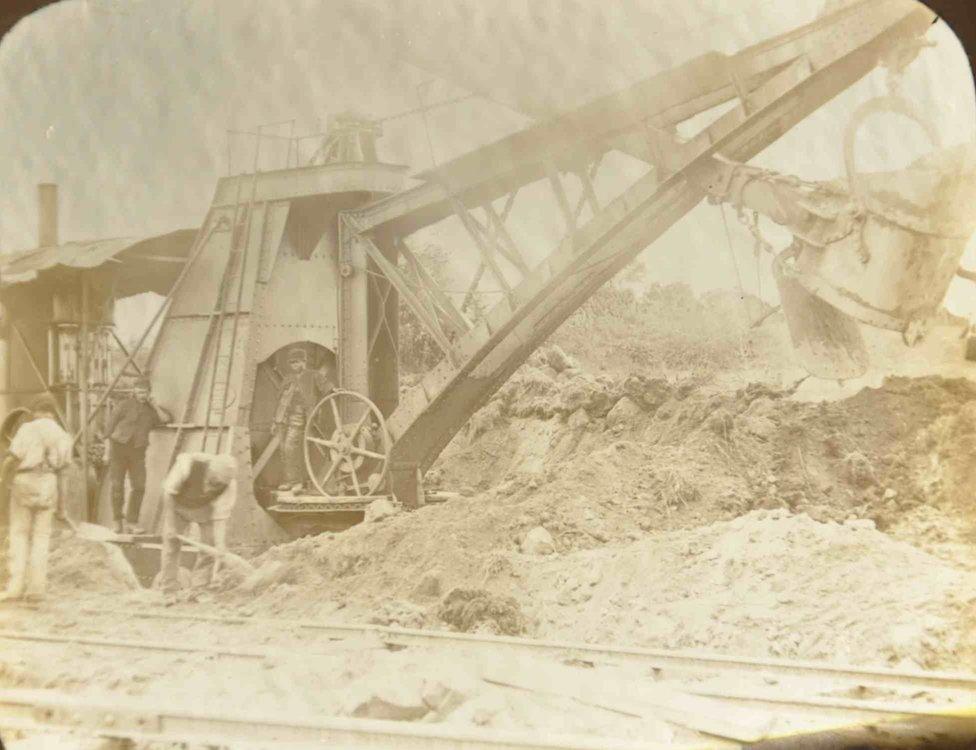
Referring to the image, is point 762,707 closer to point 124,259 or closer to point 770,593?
point 770,593

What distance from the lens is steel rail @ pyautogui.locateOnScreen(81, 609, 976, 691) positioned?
4398 millimetres

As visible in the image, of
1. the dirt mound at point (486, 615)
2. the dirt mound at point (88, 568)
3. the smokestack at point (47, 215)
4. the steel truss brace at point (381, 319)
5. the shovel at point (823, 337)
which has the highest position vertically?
the smokestack at point (47, 215)

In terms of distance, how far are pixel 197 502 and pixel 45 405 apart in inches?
33.8

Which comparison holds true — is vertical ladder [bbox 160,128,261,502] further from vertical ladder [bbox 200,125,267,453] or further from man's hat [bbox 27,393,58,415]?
man's hat [bbox 27,393,58,415]

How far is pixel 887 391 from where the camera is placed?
15.6ft

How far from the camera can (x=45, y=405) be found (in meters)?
4.97

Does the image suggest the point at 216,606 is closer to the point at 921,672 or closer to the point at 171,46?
the point at 171,46

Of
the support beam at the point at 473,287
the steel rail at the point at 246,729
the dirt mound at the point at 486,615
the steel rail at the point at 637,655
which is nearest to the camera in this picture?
the steel rail at the point at 246,729

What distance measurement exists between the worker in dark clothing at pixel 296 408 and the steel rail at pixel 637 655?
2.18 feet

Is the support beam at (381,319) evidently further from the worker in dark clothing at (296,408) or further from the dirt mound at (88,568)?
the dirt mound at (88,568)

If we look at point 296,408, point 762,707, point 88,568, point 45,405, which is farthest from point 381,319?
point 762,707

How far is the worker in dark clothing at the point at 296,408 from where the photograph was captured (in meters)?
4.89

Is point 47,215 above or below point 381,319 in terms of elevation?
above

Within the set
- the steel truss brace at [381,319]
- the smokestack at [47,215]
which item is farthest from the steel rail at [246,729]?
the smokestack at [47,215]
